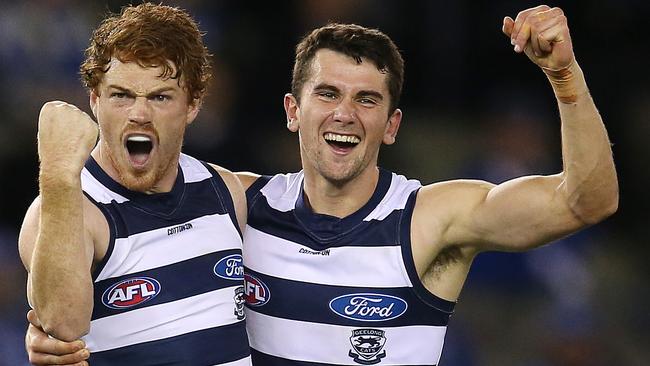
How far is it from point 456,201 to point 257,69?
14.6 feet

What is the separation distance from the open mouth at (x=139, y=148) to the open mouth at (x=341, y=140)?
68 cm

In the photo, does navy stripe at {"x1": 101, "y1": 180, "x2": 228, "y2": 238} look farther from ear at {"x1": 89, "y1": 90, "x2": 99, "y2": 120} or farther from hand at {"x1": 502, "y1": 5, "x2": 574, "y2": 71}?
hand at {"x1": 502, "y1": 5, "x2": 574, "y2": 71}

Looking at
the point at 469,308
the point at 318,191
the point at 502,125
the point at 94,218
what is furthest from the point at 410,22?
the point at 94,218

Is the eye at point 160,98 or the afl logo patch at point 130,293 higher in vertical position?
the eye at point 160,98

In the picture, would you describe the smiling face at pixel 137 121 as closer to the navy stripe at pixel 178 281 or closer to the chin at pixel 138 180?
the chin at pixel 138 180

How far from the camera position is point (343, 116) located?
15.0ft

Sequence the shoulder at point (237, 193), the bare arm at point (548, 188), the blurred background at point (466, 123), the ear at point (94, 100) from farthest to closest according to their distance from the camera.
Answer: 1. the blurred background at point (466, 123)
2. the shoulder at point (237, 193)
3. the ear at point (94, 100)
4. the bare arm at point (548, 188)

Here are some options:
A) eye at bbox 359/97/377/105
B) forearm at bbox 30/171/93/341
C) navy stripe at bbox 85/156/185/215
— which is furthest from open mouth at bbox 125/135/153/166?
eye at bbox 359/97/377/105

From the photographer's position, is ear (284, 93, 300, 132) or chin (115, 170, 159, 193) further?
ear (284, 93, 300, 132)

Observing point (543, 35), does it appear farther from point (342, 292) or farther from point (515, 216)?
point (342, 292)

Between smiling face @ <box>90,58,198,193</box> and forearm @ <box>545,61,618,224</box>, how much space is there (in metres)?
1.34

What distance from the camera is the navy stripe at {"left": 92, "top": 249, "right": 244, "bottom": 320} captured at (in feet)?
13.7

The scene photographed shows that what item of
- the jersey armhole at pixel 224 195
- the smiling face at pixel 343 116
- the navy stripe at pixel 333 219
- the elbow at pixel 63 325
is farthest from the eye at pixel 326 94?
the elbow at pixel 63 325

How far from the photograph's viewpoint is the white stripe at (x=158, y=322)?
165 inches
